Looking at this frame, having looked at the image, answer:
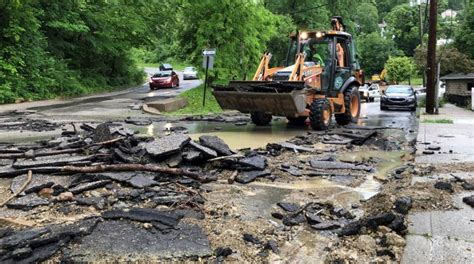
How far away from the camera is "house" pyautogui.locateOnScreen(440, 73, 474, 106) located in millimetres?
36013

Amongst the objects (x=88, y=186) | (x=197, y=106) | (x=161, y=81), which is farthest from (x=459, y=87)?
(x=88, y=186)

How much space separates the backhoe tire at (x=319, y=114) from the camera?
14836 mm

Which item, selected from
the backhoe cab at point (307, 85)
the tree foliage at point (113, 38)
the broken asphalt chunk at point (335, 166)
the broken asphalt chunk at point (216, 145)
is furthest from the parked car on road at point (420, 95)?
the broken asphalt chunk at point (216, 145)

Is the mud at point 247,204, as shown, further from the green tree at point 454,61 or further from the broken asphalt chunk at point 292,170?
the green tree at point 454,61

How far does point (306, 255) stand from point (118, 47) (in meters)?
34.4

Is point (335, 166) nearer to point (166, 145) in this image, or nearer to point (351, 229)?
point (166, 145)

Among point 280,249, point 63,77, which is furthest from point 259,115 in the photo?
point 63,77

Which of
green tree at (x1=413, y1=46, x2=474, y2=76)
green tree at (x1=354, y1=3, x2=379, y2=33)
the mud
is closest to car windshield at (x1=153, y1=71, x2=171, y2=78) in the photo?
green tree at (x1=413, y1=46, x2=474, y2=76)

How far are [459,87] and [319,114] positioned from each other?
3085 cm

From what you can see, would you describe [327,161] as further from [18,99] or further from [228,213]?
[18,99]

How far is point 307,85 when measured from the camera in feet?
49.4

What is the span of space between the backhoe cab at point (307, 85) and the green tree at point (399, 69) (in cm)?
5539

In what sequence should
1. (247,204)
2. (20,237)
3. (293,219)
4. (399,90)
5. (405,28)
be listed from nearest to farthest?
(20,237) < (293,219) < (247,204) < (399,90) < (405,28)

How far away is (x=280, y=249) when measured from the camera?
5.27 metres
